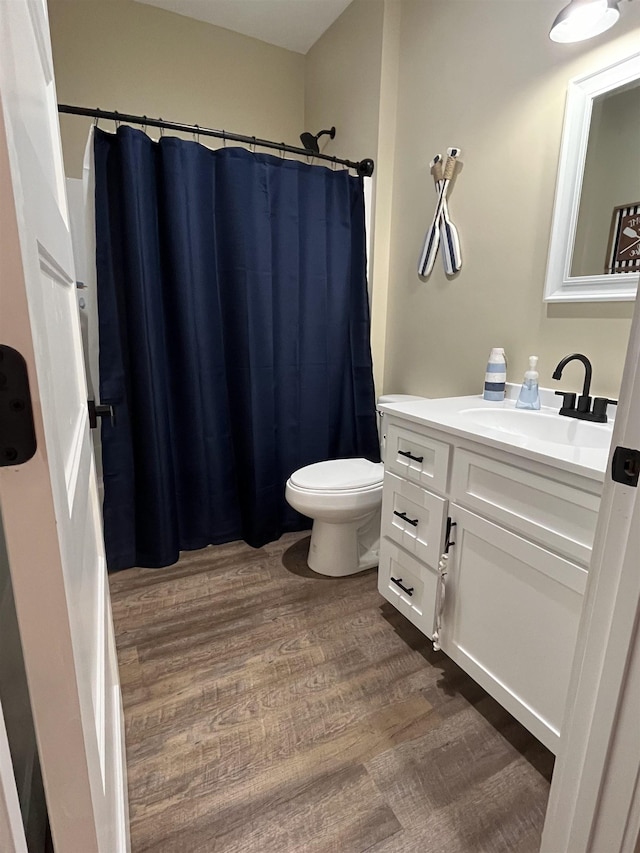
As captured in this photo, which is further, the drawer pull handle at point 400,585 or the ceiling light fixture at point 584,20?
the drawer pull handle at point 400,585

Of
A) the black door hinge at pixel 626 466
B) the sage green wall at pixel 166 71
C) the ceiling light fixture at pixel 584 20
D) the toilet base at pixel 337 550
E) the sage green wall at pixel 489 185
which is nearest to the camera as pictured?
the black door hinge at pixel 626 466

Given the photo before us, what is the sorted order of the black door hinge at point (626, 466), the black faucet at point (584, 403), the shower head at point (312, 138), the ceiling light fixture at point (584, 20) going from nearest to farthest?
the black door hinge at point (626, 466), the ceiling light fixture at point (584, 20), the black faucet at point (584, 403), the shower head at point (312, 138)

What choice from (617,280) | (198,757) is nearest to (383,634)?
(198,757)

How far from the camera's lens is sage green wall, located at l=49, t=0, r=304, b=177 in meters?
2.17

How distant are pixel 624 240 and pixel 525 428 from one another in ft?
2.04

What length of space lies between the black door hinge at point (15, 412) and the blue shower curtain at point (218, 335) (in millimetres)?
1574

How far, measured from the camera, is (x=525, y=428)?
1463mm

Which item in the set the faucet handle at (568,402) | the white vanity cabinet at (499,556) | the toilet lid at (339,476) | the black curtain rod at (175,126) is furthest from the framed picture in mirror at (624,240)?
the black curtain rod at (175,126)

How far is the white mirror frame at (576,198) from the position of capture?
1293 millimetres

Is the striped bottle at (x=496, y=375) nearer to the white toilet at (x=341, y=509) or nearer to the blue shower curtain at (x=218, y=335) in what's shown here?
the white toilet at (x=341, y=509)

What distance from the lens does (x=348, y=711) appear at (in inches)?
52.0

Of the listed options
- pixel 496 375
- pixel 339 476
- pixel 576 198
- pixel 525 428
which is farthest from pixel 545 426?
pixel 339 476

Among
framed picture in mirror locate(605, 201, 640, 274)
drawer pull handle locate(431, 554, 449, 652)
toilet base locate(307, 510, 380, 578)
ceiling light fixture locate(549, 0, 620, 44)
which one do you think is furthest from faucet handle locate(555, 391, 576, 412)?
ceiling light fixture locate(549, 0, 620, 44)

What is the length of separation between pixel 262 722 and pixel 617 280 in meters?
1.67
